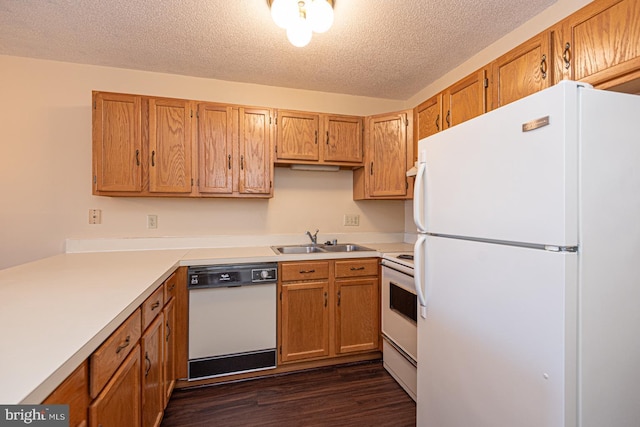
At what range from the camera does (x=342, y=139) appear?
2.66m

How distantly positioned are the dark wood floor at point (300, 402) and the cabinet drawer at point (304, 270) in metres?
0.76

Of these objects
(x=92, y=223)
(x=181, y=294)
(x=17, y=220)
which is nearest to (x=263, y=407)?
(x=181, y=294)

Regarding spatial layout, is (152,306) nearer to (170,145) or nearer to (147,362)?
(147,362)

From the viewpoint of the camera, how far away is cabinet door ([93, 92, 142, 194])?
213 centimetres

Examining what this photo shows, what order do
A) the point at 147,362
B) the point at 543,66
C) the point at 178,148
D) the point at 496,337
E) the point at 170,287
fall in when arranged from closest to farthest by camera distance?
1. the point at 496,337
2. the point at 147,362
3. the point at 543,66
4. the point at 170,287
5. the point at 178,148

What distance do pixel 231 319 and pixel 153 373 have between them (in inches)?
25.7

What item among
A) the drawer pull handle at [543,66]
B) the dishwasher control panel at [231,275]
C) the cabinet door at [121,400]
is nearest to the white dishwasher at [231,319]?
the dishwasher control panel at [231,275]

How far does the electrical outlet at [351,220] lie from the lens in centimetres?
298

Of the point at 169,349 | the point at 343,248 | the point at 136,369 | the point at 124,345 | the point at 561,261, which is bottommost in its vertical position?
the point at 169,349

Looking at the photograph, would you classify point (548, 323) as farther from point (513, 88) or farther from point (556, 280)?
point (513, 88)

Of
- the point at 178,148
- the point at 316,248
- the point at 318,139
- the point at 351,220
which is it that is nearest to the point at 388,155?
the point at 318,139

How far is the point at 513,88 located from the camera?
5.37ft

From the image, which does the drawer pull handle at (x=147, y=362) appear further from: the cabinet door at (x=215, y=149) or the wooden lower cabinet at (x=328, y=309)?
the cabinet door at (x=215, y=149)

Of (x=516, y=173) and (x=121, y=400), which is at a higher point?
(x=516, y=173)
